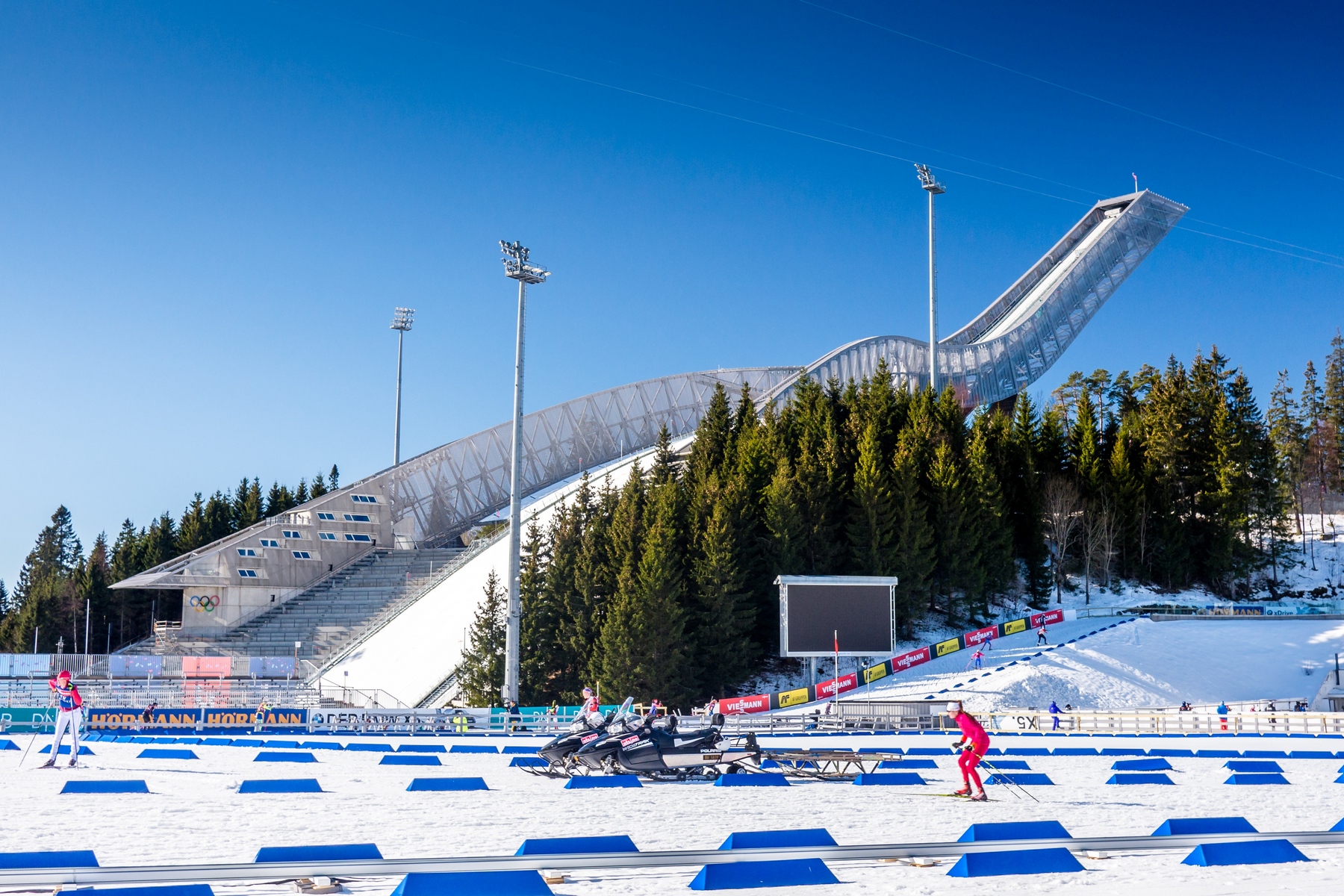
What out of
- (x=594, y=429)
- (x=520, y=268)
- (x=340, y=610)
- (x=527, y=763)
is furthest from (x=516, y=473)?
(x=594, y=429)

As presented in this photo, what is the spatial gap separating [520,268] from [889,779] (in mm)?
28700

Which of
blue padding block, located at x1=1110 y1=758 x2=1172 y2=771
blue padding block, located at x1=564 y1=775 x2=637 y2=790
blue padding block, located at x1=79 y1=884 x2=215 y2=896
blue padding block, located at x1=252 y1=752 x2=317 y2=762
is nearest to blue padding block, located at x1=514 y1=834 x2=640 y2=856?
blue padding block, located at x1=79 y1=884 x2=215 y2=896

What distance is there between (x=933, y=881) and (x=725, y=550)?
37.8 metres

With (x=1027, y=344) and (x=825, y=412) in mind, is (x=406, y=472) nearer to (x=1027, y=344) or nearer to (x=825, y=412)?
(x=825, y=412)

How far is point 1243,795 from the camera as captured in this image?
14.8m

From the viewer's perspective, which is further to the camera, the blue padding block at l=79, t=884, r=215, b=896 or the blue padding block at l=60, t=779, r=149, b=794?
the blue padding block at l=60, t=779, r=149, b=794

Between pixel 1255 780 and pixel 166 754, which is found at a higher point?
pixel 1255 780

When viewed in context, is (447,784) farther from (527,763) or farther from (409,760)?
(409,760)

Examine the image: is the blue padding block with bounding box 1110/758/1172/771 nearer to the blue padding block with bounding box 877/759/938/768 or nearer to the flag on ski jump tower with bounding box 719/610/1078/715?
the blue padding block with bounding box 877/759/938/768

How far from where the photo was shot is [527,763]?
755 inches

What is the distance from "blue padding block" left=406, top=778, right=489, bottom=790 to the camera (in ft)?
48.3

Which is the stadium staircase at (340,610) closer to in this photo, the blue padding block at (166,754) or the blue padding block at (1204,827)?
the blue padding block at (166,754)

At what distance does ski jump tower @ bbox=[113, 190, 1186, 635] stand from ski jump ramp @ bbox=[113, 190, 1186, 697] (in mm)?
96

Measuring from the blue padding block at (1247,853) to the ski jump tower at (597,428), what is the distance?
4965 centimetres
